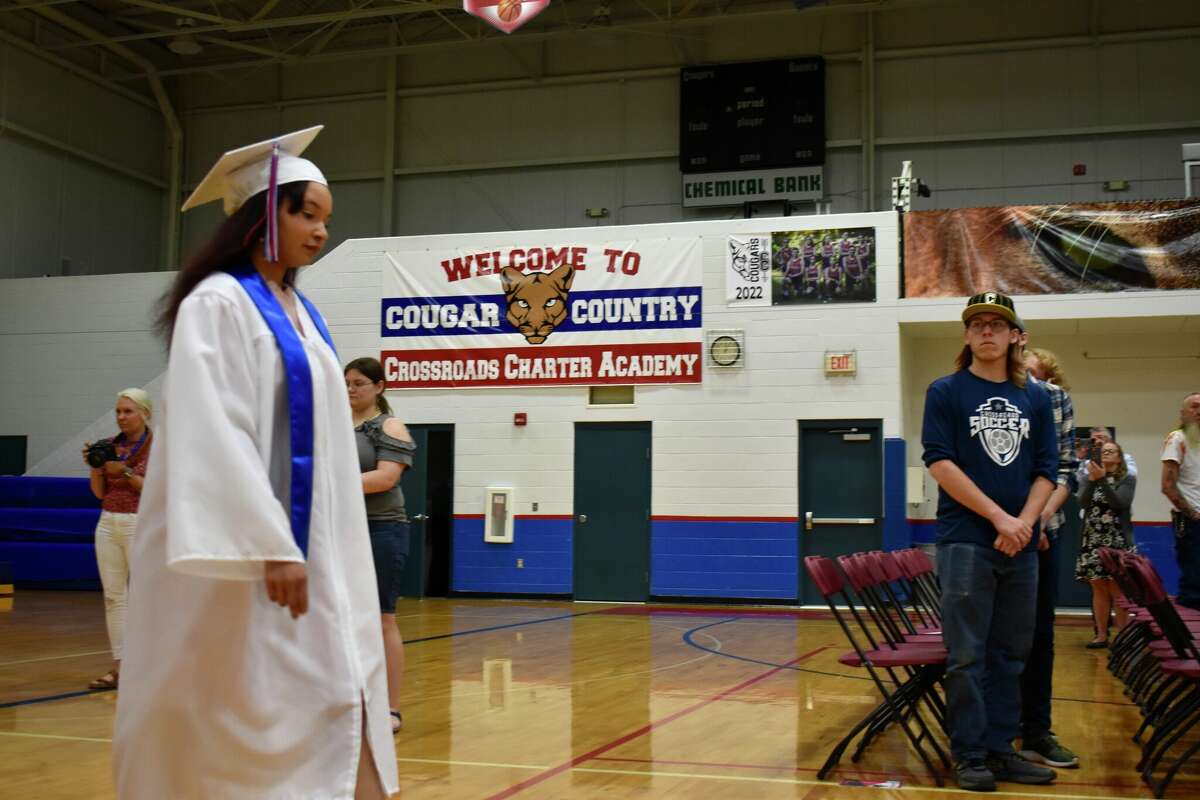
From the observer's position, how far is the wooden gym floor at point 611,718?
4145 millimetres

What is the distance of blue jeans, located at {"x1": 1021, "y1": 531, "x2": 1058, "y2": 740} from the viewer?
4629mm

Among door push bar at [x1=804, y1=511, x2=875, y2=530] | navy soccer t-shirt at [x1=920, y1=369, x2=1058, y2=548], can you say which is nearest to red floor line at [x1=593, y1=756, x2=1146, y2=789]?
navy soccer t-shirt at [x1=920, y1=369, x2=1058, y2=548]

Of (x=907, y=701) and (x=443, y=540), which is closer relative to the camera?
(x=907, y=701)

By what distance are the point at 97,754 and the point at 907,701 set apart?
310 cm

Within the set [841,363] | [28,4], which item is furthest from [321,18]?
[841,363]

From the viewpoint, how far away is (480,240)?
14.1 metres

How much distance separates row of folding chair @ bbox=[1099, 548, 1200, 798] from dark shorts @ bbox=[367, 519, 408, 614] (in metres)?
2.81

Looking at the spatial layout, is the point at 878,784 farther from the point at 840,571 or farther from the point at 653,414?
the point at 653,414

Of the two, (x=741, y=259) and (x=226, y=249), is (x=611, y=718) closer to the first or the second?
(x=226, y=249)

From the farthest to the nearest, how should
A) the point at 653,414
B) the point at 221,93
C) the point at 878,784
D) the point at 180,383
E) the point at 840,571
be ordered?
the point at 221,93 < the point at 653,414 < the point at 840,571 < the point at 878,784 < the point at 180,383

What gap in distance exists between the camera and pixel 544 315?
45.2 ft

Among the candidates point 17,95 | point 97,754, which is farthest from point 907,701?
point 17,95

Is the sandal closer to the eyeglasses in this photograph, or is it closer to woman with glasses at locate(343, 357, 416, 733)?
woman with glasses at locate(343, 357, 416, 733)

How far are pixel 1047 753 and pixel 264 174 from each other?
12.2 feet
